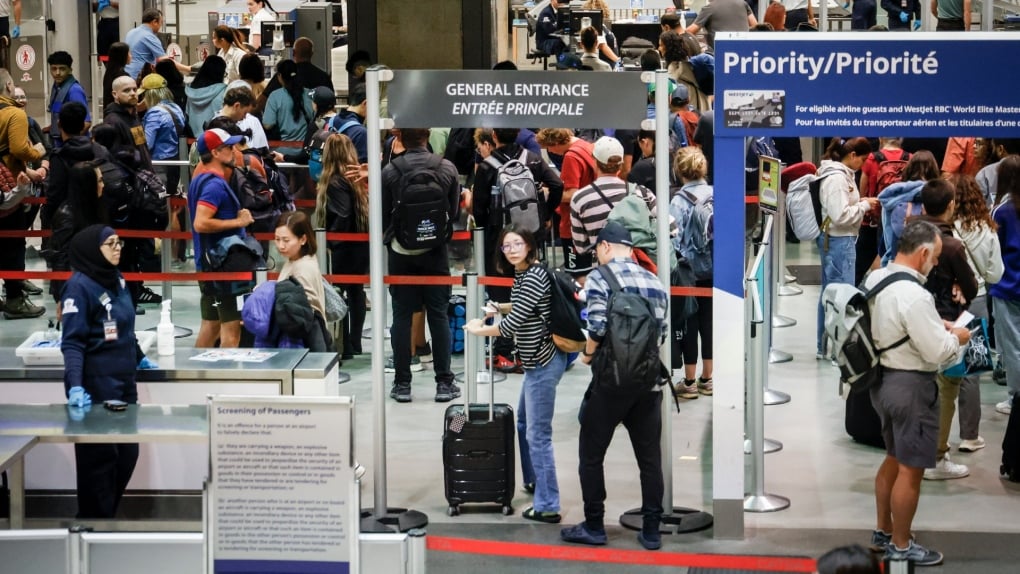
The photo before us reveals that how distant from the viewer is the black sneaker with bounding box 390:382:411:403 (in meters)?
10.7

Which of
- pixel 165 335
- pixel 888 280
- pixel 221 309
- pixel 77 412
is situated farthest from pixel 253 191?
pixel 888 280

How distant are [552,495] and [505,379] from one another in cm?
313

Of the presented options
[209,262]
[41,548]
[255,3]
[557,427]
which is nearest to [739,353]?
[557,427]

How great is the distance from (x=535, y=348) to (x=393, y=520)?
3.90 ft

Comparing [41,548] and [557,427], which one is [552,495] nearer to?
[557,427]

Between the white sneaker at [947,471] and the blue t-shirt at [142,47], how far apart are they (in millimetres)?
10616

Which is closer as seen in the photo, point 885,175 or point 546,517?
point 546,517

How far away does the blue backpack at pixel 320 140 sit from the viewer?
40.4 feet

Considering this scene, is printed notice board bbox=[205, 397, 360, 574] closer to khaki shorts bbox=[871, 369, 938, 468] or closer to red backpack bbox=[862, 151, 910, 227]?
khaki shorts bbox=[871, 369, 938, 468]

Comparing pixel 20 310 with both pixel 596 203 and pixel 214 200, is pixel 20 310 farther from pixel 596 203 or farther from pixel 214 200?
pixel 596 203

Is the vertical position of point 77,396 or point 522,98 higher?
point 522,98

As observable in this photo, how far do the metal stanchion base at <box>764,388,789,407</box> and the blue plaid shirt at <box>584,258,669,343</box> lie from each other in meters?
3.33

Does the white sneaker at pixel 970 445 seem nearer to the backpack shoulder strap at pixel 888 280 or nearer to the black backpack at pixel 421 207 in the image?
the backpack shoulder strap at pixel 888 280

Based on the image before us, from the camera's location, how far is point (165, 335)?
8.40m
